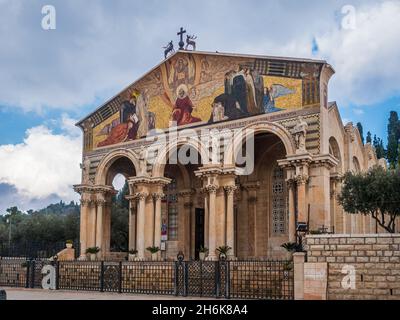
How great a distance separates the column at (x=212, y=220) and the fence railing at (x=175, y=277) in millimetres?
4341

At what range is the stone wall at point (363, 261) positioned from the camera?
1566 cm

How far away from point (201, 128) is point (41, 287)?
11040 mm

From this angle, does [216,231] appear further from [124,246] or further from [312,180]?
[124,246]

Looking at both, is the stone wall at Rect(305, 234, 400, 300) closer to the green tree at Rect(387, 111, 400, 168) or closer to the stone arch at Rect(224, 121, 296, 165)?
the stone arch at Rect(224, 121, 296, 165)

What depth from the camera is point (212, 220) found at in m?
26.6

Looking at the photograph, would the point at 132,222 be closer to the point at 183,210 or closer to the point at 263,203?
the point at 183,210

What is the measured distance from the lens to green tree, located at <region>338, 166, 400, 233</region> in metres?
25.4

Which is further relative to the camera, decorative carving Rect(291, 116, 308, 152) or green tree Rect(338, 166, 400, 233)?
green tree Rect(338, 166, 400, 233)

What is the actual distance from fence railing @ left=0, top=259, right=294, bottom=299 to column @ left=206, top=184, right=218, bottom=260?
434 centimetres

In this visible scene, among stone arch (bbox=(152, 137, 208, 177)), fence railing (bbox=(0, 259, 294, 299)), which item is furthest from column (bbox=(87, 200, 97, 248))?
fence railing (bbox=(0, 259, 294, 299))

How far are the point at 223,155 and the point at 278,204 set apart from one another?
17.4 ft

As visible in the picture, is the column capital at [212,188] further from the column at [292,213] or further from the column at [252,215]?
the column at [252,215]

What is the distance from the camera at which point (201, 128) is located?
28.2 metres

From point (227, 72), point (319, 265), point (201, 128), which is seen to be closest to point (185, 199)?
point (201, 128)
